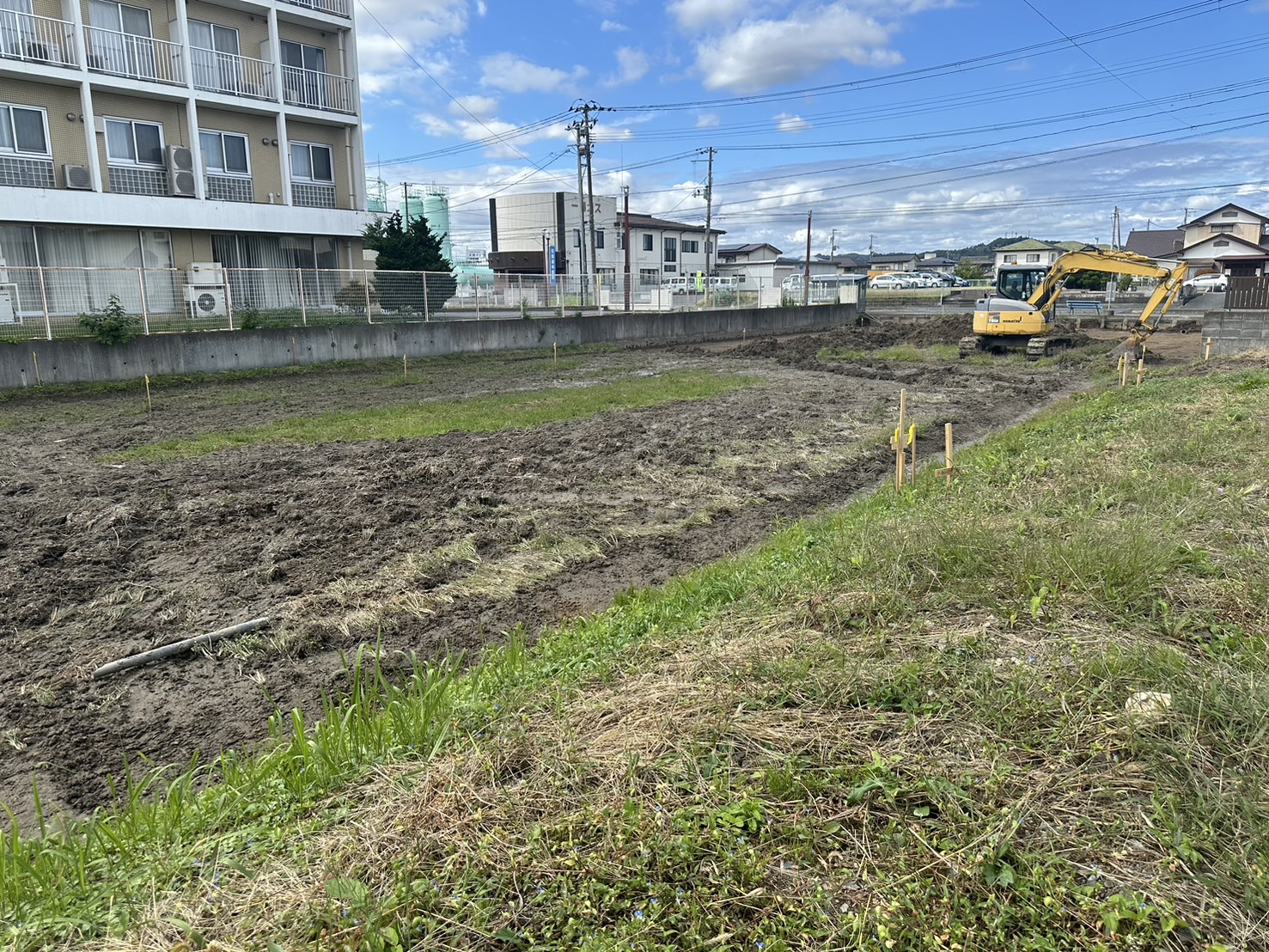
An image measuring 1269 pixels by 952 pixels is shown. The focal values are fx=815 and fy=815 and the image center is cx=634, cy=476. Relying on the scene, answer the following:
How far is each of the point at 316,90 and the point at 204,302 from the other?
1131cm

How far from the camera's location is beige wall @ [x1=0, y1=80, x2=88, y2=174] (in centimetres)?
2222

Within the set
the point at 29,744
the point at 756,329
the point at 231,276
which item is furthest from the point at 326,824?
the point at 756,329

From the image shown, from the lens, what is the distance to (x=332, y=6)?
2886 cm

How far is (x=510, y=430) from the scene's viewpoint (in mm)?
13719

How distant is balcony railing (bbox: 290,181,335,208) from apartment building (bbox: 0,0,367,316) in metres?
0.05

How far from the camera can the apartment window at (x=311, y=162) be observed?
29016mm

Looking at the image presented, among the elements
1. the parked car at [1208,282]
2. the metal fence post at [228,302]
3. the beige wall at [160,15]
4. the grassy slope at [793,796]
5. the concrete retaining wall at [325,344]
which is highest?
the beige wall at [160,15]

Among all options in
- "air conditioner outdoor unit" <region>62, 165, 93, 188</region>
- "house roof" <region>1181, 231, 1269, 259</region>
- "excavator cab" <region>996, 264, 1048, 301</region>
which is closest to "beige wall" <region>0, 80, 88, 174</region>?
"air conditioner outdoor unit" <region>62, 165, 93, 188</region>

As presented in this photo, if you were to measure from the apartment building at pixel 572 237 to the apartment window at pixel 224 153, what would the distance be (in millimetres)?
37816

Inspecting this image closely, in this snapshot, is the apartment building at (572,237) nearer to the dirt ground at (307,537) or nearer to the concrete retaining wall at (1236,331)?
the concrete retaining wall at (1236,331)

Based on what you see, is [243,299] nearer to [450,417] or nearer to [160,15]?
[160,15]

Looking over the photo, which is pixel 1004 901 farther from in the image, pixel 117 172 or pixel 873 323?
pixel 873 323

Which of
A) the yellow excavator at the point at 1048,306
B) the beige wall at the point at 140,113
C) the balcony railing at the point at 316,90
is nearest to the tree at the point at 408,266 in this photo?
Result: the balcony railing at the point at 316,90

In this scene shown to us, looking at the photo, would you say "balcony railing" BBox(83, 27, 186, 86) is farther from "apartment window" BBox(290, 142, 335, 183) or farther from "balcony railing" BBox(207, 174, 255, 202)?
"apartment window" BBox(290, 142, 335, 183)
